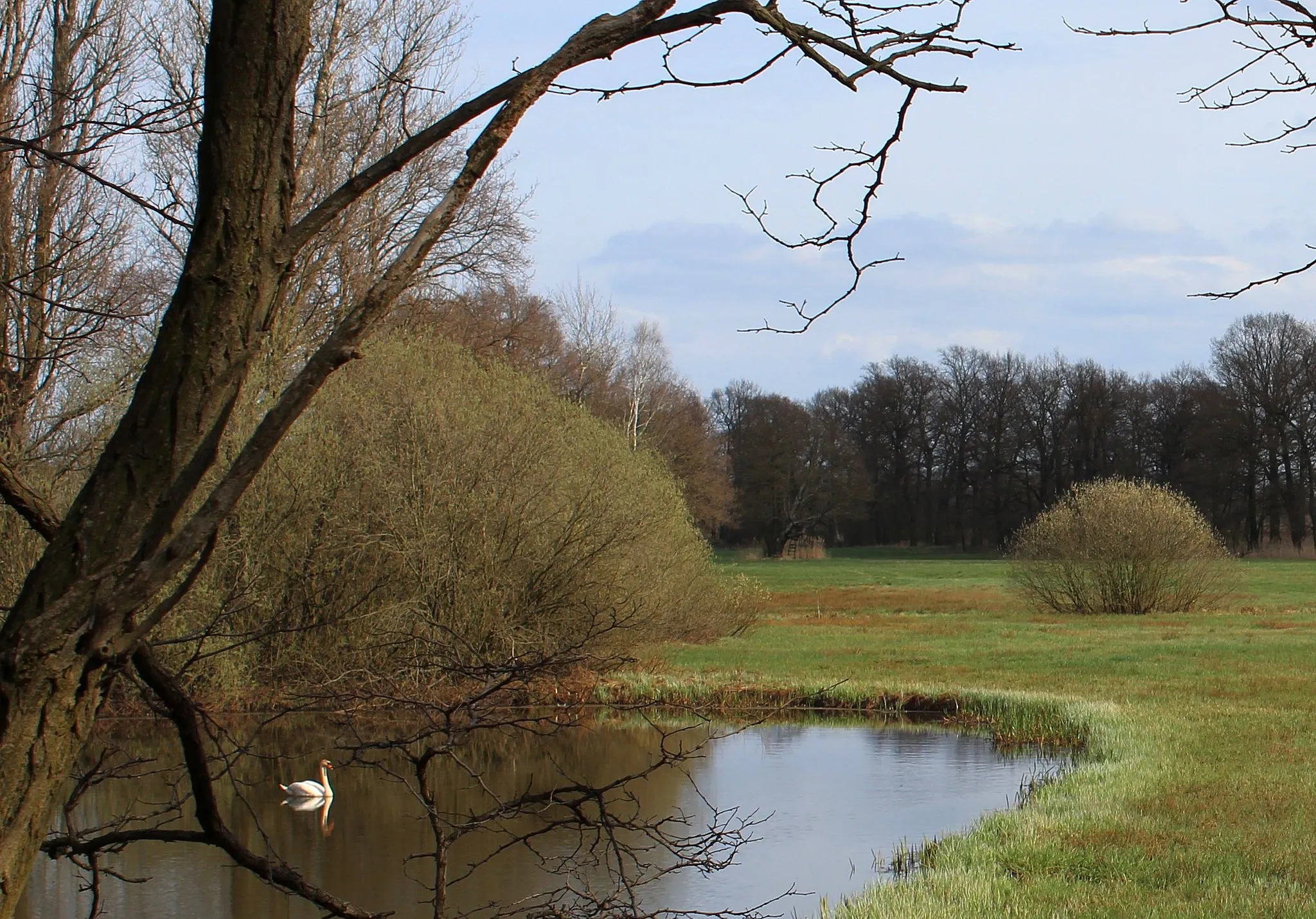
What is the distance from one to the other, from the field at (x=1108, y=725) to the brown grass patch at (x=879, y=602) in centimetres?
27

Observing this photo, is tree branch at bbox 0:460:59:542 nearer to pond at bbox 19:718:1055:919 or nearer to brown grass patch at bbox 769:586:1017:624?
pond at bbox 19:718:1055:919

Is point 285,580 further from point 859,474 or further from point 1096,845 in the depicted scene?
point 859,474

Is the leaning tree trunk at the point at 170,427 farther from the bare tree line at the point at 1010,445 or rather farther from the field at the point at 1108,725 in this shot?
the bare tree line at the point at 1010,445

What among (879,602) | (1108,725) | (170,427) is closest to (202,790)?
(170,427)

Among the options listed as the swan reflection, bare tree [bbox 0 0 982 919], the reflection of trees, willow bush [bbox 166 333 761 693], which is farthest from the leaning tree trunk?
willow bush [bbox 166 333 761 693]

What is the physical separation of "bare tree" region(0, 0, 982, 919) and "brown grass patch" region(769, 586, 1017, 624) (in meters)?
27.5

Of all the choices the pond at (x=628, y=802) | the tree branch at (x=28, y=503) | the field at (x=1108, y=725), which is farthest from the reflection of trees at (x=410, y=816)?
the tree branch at (x=28, y=503)

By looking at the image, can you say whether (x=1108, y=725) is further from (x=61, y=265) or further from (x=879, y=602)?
(x=879, y=602)

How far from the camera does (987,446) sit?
245 ft

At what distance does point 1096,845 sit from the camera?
798cm

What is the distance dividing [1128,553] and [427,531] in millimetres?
18417

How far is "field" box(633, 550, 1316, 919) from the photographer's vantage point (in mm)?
7082

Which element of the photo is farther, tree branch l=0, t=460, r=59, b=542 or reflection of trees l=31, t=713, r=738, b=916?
reflection of trees l=31, t=713, r=738, b=916

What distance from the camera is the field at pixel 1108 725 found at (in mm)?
7082
